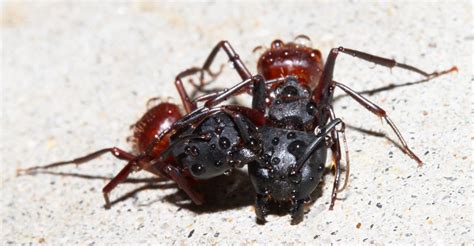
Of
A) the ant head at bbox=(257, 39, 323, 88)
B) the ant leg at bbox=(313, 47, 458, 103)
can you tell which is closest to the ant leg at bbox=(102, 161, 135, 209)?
the ant head at bbox=(257, 39, 323, 88)

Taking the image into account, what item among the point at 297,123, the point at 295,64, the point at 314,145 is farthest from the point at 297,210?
the point at 295,64

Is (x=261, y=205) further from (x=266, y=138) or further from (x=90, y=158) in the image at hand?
(x=90, y=158)

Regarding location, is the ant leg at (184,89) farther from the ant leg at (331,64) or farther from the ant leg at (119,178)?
the ant leg at (331,64)

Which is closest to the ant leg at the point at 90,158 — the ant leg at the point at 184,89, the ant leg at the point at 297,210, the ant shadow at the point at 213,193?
the ant shadow at the point at 213,193

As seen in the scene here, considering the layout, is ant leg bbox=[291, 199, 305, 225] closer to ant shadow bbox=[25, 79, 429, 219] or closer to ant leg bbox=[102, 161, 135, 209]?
ant shadow bbox=[25, 79, 429, 219]

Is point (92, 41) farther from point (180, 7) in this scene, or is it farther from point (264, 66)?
point (264, 66)

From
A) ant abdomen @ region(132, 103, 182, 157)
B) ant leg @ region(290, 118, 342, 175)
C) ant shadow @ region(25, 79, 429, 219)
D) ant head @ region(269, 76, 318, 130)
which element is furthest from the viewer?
ant abdomen @ region(132, 103, 182, 157)

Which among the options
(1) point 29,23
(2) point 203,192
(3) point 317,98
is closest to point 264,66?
(3) point 317,98
